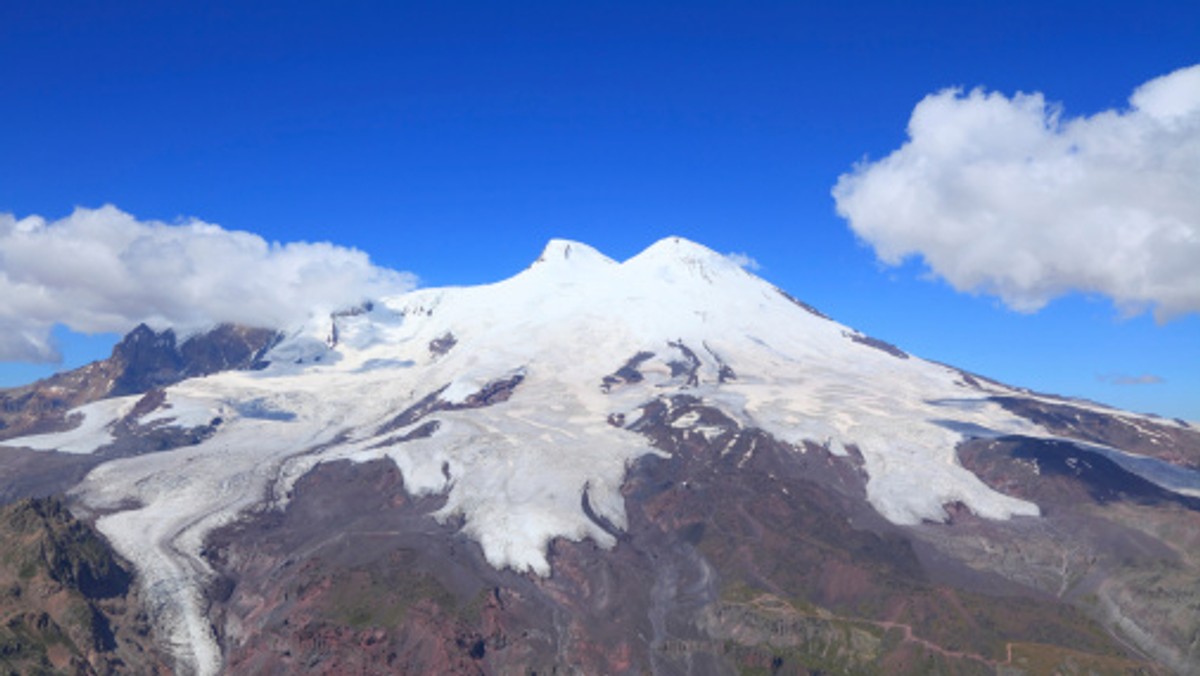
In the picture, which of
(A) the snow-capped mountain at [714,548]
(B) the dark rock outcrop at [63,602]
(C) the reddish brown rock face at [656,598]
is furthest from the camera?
(A) the snow-capped mountain at [714,548]

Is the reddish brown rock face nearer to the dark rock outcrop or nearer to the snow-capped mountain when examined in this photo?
the snow-capped mountain

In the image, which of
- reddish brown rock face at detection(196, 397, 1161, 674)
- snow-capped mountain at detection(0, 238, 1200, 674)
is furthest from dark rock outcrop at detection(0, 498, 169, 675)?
reddish brown rock face at detection(196, 397, 1161, 674)

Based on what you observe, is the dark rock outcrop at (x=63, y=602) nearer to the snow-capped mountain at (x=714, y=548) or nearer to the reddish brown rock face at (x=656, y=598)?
the snow-capped mountain at (x=714, y=548)

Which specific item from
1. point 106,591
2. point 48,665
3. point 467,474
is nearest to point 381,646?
point 48,665

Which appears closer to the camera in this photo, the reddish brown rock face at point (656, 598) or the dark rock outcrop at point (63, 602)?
the dark rock outcrop at point (63, 602)

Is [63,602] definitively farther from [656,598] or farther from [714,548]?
[714,548]

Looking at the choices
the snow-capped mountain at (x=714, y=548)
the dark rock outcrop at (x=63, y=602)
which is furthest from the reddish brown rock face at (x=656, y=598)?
the dark rock outcrop at (x=63, y=602)

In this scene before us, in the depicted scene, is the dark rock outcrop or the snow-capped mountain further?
the snow-capped mountain

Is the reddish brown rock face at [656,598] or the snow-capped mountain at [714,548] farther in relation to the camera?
the snow-capped mountain at [714,548]

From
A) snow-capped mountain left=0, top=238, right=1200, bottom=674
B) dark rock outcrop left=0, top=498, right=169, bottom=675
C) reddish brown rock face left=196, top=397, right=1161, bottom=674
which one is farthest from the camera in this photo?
snow-capped mountain left=0, top=238, right=1200, bottom=674

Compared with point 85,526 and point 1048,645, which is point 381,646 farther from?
point 1048,645

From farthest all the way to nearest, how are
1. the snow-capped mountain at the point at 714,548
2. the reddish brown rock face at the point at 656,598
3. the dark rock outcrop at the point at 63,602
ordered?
the snow-capped mountain at the point at 714,548, the reddish brown rock face at the point at 656,598, the dark rock outcrop at the point at 63,602

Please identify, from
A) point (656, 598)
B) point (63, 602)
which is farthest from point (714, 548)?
point (63, 602)
